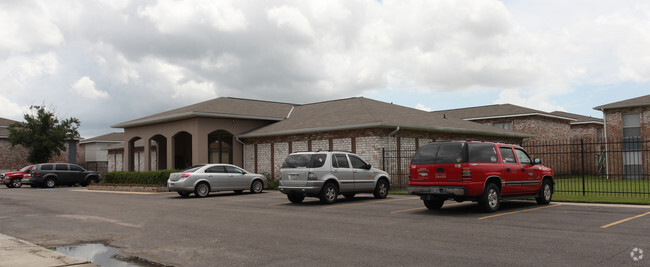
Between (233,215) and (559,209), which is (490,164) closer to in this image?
(559,209)

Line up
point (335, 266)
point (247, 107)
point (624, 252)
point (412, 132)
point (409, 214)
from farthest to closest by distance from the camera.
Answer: point (247, 107) → point (412, 132) → point (409, 214) → point (624, 252) → point (335, 266)

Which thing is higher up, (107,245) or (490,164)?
(490,164)

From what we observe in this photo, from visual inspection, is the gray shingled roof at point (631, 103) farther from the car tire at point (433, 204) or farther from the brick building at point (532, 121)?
the car tire at point (433, 204)

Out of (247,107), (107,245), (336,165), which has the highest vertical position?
(247,107)

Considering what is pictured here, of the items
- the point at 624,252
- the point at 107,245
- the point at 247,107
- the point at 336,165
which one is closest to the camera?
the point at 624,252

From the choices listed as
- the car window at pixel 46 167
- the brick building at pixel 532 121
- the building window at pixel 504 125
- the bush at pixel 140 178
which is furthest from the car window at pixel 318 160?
the building window at pixel 504 125

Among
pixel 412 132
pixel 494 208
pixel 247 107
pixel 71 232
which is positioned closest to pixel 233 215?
pixel 71 232

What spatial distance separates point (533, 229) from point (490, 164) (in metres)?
3.14

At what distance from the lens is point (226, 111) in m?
29.4

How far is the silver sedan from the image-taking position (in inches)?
805

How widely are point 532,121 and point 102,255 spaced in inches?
1498

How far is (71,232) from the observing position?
10750mm

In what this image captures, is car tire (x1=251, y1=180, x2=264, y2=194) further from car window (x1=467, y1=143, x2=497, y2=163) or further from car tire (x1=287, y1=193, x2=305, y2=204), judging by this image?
car window (x1=467, y1=143, x2=497, y2=163)
